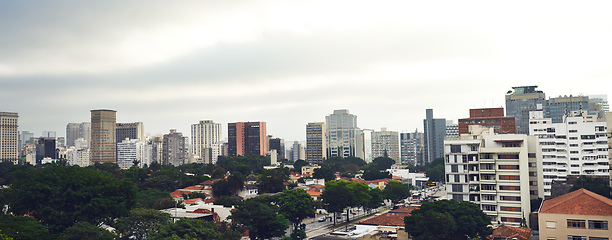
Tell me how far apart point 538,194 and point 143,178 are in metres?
67.1

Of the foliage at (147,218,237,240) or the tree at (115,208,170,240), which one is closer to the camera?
the foliage at (147,218,237,240)

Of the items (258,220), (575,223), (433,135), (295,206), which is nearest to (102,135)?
(433,135)

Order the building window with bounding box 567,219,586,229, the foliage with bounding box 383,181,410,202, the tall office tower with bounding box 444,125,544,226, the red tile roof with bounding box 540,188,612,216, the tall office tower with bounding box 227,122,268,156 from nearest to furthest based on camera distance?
the red tile roof with bounding box 540,188,612,216, the building window with bounding box 567,219,586,229, the tall office tower with bounding box 444,125,544,226, the foliage with bounding box 383,181,410,202, the tall office tower with bounding box 227,122,268,156

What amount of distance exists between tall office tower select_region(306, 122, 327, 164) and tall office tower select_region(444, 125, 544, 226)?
411ft

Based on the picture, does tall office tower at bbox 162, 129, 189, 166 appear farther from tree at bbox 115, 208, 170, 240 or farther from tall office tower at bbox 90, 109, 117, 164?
tree at bbox 115, 208, 170, 240

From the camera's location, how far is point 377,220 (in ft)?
165

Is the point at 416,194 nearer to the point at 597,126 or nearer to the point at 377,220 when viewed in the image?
the point at 597,126

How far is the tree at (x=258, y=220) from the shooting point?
43.2 meters

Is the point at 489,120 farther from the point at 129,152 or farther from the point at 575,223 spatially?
the point at 129,152

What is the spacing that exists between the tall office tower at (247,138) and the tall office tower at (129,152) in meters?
40.4

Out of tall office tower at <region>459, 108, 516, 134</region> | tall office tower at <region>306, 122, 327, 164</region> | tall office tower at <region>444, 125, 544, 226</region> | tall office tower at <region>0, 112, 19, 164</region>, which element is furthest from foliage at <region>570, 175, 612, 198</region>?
tall office tower at <region>0, 112, 19, 164</region>

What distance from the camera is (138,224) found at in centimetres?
3488

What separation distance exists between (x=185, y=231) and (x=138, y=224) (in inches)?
198

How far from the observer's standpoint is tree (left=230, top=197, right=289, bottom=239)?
43250mm
